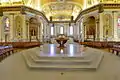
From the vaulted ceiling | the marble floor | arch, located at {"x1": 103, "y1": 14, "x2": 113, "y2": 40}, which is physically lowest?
the marble floor

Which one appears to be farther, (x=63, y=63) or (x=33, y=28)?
(x=33, y=28)

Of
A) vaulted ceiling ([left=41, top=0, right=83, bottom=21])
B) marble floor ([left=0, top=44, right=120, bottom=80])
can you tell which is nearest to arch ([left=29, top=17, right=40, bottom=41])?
vaulted ceiling ([left=41, top=0, right=83, bottom=21])

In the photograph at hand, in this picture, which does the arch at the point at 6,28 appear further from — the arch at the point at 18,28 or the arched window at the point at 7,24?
the arch at the point at 18,28

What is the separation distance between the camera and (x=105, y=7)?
17922 millimetres

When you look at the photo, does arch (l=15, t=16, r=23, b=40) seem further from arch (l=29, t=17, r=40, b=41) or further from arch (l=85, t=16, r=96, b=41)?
arch (l=85, t=16, r=96, b=41)

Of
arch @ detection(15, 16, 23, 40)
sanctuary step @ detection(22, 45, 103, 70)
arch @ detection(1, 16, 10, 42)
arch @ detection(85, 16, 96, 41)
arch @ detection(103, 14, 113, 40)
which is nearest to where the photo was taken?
sanctuary step @ detection(22, 45, 103, 70)

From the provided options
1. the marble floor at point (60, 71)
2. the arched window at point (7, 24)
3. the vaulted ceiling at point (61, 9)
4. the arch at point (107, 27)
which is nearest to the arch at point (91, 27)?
the arch at point (107, 27)

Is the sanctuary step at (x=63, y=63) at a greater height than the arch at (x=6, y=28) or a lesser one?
lesser

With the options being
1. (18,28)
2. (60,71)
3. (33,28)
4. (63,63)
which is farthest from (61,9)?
(60,71)

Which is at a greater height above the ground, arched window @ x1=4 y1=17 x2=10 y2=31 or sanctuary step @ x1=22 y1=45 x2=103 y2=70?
arched window @ x1=4 y1=17 x2=10 y2=31

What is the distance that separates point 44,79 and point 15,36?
46.5ft

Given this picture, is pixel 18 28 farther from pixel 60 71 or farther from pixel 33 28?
pixel 60 71

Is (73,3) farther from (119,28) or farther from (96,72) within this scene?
(96,72)

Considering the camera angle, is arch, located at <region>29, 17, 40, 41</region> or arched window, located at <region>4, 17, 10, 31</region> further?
arch, located at <region>29, 17, 40, 41</region>
